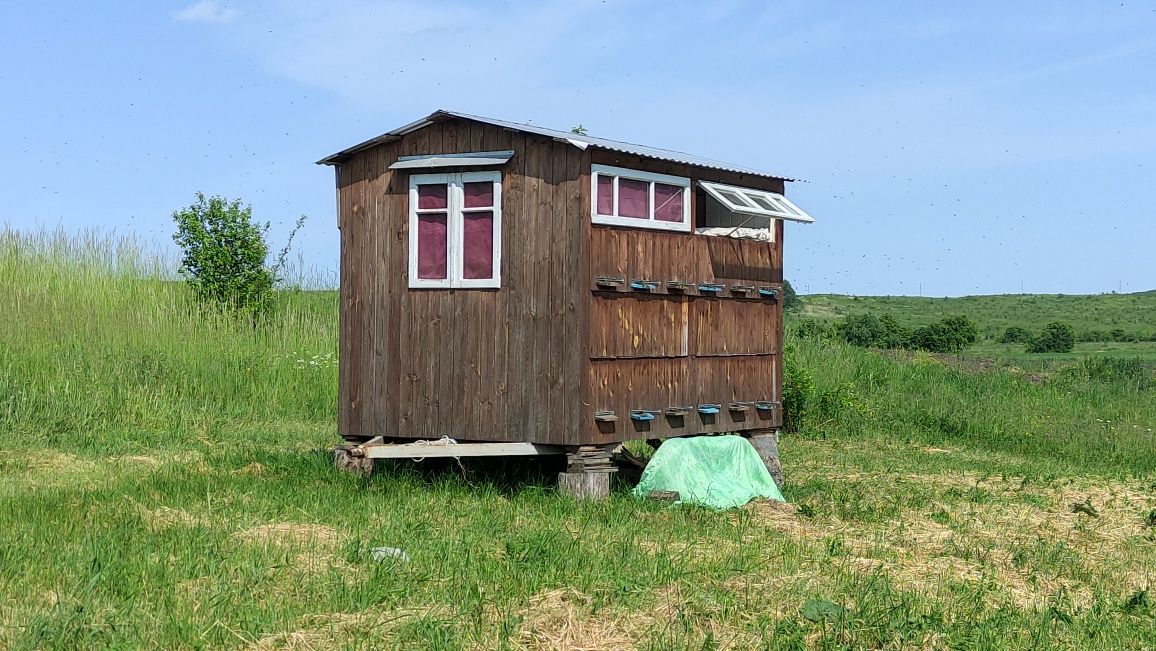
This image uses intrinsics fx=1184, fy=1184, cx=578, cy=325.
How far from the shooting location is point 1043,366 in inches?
1102

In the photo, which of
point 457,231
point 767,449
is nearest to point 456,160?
point 457,231

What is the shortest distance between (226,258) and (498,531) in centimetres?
1574

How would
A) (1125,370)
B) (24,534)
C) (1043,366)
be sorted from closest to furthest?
1. (24,534)
2. (1125,370)
3. (1043,366)

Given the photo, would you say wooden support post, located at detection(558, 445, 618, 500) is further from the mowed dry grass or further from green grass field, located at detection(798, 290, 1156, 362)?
green grass field, located at detection(798, 290, 1156, 362)

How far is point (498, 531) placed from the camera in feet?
31.7

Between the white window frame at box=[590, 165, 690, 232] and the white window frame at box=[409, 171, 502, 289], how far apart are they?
98 cm

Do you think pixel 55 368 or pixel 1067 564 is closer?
pixel 1067 564

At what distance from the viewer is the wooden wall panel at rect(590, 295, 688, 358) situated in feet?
37.9

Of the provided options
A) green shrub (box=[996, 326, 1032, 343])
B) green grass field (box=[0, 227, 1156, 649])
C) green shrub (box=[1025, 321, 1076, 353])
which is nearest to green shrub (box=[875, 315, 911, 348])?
green shrub (box=[1025, 321, 1076, 353])

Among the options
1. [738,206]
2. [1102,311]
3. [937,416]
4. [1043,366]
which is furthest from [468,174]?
[1102,311]

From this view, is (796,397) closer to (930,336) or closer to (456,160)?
(456,160)

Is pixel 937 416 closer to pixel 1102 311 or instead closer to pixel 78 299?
pixel 78 299

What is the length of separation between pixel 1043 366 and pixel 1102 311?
2105 inches

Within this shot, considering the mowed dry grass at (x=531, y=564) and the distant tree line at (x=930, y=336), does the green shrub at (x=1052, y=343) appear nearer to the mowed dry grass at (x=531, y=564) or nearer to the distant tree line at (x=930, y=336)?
the distant tree line at (x=930, y=336)
